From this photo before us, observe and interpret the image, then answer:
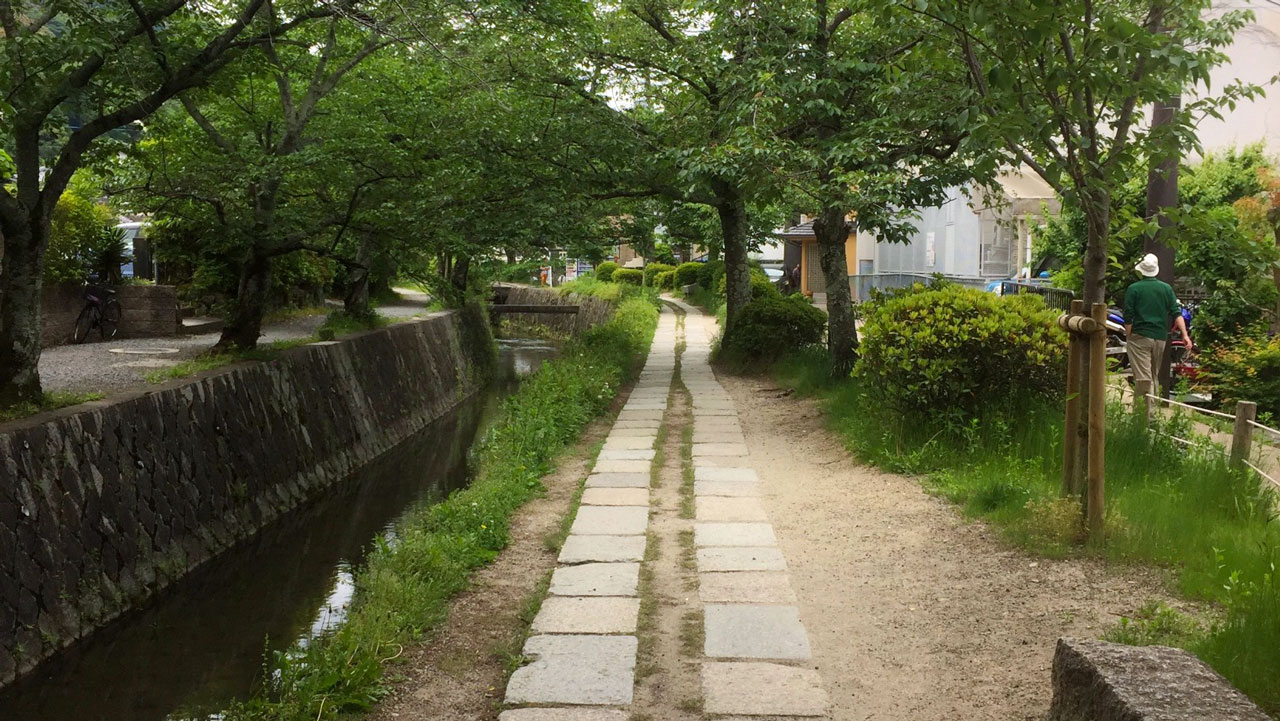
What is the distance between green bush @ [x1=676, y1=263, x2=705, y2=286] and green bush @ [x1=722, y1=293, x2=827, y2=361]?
27234 mm

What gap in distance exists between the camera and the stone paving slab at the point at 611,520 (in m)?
6.91

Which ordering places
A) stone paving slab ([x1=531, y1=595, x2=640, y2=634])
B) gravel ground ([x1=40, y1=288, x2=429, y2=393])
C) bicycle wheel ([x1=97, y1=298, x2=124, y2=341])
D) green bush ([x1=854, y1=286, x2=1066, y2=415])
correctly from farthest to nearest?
bicycle wheel ([x1=97, y1=298, x2=124, y2=341])
gravel ground ([x1=40, y1=288, x2=429, y2=393])
green bush ([x1=854, y1=286, x2=1066, y2=415])
stone paving slab ([x1=531, y1=595, x2=640, y2=634])

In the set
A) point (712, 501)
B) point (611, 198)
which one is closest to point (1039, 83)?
point (712, 501)

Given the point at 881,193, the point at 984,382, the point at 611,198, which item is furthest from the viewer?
the point at 611,198

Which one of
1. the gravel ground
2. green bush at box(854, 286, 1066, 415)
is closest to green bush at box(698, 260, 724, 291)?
the gravel ground

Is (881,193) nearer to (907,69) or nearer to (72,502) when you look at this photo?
(907,69)

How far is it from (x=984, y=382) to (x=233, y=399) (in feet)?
24.7

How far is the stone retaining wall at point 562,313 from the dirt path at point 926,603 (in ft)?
71.9

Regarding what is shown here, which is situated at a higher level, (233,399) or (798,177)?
(798,177)

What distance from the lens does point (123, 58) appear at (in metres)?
7.84

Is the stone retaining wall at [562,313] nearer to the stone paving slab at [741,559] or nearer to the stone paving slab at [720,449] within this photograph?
the stone paving slab at [720,449]

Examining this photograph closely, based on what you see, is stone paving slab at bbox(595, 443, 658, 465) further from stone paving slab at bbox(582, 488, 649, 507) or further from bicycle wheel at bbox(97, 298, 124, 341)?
bicycle wheel at bbox(97, 298, 124, 341)

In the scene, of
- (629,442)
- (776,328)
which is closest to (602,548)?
(629,442)

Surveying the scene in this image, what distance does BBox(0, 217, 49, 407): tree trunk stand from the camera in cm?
801
